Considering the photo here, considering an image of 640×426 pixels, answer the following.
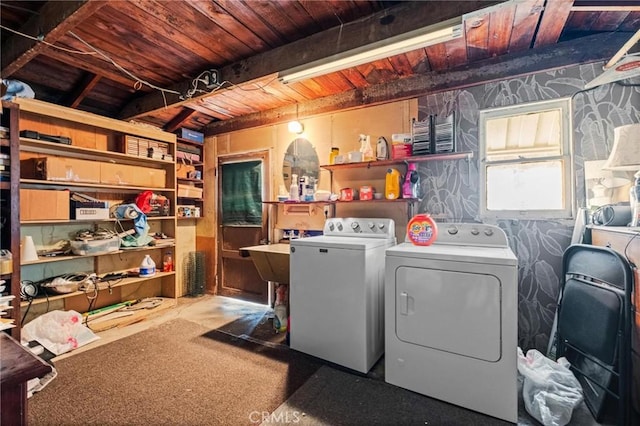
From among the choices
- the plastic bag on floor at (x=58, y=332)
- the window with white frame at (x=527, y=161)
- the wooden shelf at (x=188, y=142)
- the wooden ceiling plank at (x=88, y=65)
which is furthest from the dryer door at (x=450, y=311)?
the wooden shelf at (x=188, y=142)

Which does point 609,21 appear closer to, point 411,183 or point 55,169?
point 411,183

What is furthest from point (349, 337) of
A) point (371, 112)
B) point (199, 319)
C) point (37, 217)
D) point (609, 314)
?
point (37, 217)

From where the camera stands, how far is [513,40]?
7.25 feet

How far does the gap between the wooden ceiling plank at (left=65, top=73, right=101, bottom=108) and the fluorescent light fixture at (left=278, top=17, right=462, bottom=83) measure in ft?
6.33

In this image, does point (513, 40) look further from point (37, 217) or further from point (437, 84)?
point (37, 217)

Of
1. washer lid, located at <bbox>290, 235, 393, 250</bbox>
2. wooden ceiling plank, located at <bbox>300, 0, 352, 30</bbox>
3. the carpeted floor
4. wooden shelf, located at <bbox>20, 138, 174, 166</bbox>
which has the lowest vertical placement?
the carpeted floor

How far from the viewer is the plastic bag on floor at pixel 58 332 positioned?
2.51m

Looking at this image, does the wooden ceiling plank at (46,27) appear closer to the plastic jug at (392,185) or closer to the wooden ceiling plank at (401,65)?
the wooden ceiling plank at (401,65)

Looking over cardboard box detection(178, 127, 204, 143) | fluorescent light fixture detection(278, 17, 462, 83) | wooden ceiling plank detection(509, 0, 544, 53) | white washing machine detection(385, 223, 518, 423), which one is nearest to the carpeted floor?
white washing machine detection(385, 223, 518, 423)

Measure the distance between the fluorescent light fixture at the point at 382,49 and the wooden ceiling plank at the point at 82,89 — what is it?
1930mm

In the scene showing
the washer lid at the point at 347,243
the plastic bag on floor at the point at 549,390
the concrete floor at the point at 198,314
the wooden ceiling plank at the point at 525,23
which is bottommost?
the concrete floor at the point at 198,314

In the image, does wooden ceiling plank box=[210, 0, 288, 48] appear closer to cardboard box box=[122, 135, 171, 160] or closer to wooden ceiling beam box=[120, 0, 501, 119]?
wooden ceiling beam box=[120, 0, 501, 119]

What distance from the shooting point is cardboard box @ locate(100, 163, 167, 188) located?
3.17 m

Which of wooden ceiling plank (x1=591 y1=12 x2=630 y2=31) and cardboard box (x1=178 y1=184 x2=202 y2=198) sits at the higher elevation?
wooden ceiling plank (x1=591 y1=12 x2=630 y2=31)
